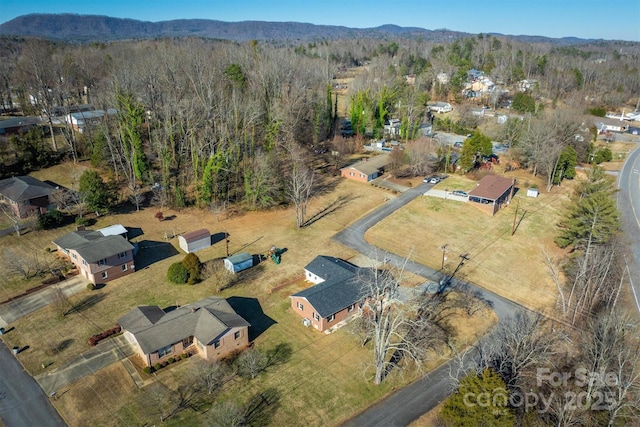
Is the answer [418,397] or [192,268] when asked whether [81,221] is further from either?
[418,397]

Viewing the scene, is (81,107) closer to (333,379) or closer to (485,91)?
(333,379)

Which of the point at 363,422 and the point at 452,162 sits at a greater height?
the point at 452,162

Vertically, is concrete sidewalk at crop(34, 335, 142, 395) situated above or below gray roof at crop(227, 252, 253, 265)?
below

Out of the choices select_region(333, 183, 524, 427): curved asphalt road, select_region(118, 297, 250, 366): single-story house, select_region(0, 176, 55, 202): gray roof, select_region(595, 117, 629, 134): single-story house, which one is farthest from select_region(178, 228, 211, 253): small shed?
select_region(595, 117, 629, 134): single-story house

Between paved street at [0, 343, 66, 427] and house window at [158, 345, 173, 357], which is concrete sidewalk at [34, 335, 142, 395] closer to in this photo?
paved street at [0, 343, 66, 427]

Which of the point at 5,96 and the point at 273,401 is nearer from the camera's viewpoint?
the point at 273,401

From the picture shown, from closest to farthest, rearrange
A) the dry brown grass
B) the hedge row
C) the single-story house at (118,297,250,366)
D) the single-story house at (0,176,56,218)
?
the single-story house at (118,297,250,366) → the hedge row → the dry brown grass → the single-story house at (0,176,56,218)

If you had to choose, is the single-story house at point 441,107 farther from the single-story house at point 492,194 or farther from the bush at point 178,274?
the bush at point 178,274

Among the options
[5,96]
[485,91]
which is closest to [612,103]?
[485,91]
